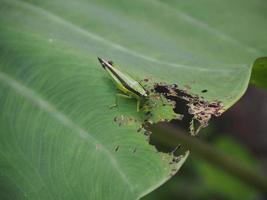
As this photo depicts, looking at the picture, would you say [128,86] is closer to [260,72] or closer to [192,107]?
[192,107]

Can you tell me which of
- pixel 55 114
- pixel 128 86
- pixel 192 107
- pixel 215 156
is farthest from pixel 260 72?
pixel 215 156

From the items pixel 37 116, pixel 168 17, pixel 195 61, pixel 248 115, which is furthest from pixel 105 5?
pixel 248 115

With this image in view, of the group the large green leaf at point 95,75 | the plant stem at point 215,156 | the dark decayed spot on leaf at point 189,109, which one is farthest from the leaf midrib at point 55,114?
the plant stem at point 215,156

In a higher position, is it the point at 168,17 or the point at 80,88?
the point at 168,17

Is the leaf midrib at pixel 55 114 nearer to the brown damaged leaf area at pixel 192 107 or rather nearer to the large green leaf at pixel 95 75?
the large green leaf at pixel 95 75

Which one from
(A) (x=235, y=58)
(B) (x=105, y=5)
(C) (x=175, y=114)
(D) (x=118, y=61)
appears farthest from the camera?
(B) (x=105, y=5)

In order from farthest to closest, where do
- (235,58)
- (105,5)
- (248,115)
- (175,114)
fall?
1. (248,115)
2. (105,5)
3. (235,58)
4. (175,114)

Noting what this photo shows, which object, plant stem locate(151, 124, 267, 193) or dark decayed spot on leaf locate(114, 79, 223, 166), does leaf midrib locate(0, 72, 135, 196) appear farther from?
plant stem locate(151, 124, 267, 193)

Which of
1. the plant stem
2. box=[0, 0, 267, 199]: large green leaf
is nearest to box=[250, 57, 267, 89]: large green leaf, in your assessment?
box=[0, 0, 267, 199]: large green leaf

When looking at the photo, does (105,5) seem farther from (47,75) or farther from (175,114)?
(175,114)
